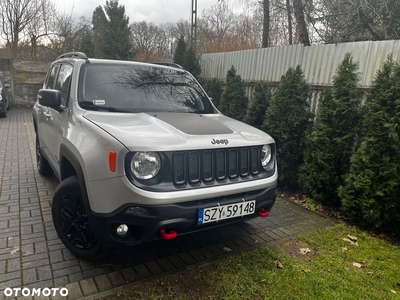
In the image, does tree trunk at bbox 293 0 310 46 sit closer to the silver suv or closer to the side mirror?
the silver suv

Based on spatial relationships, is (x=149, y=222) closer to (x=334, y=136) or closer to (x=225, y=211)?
(x=225, y=211)

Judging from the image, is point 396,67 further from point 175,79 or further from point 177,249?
point 177,249

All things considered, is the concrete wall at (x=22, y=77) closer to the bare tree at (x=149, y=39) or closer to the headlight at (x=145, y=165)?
the headlight at (x=145, y=165)

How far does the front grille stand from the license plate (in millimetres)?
231

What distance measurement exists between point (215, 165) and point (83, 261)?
1611 mm

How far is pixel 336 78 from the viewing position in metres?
4.54

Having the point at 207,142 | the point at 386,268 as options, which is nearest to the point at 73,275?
the point at 207,142

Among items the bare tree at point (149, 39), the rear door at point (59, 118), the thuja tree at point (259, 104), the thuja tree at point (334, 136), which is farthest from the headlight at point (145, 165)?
the bare tree at point (149, 39)

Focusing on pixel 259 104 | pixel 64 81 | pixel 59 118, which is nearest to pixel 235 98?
pixel 259 104

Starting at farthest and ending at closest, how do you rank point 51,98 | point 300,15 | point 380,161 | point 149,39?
point 149,39 < point 300,15 < point 380,161 < point 51,98

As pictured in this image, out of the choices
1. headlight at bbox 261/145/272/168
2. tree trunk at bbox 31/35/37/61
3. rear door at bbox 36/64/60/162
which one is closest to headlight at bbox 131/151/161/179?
headlight at bbox 261/145/272/168

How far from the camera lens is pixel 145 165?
238 cm

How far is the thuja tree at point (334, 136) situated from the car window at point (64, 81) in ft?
11.6

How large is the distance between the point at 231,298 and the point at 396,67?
11.3 ft
